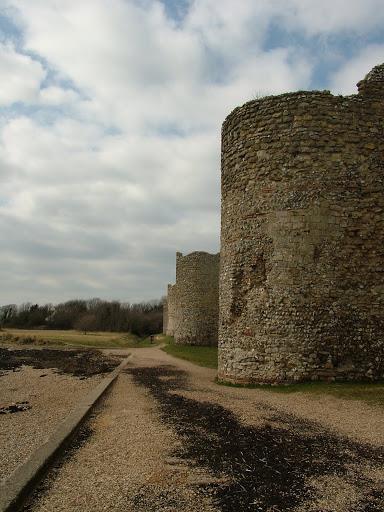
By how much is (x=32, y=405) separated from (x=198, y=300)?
19.2 metres

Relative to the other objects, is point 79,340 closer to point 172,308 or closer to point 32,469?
point 172,308

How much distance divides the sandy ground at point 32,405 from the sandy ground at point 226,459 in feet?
2.45

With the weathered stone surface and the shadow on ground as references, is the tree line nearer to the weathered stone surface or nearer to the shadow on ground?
the weathered stone surface

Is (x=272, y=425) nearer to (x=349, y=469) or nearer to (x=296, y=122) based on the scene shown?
(x=349, y=469)

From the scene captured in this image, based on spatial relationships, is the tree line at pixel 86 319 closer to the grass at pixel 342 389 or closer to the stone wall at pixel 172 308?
the stone wall at pixel 172 308

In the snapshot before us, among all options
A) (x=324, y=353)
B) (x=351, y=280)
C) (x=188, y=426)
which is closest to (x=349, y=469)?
(x=188, y=426)

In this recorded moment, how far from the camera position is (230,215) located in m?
12.2

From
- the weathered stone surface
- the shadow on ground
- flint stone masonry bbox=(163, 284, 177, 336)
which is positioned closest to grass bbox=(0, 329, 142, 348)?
flint stone masonry bbox=(163, 284, 177, 336)

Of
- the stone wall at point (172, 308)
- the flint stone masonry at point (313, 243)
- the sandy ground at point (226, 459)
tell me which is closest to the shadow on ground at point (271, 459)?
the sandy ground at point (226, 459)

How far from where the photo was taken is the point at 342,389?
952 cm

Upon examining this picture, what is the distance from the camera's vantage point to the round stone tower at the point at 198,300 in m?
28.3

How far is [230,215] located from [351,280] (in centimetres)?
350

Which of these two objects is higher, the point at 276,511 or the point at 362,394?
the point at 362,394

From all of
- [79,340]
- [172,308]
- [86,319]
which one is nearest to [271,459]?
[172,308]
